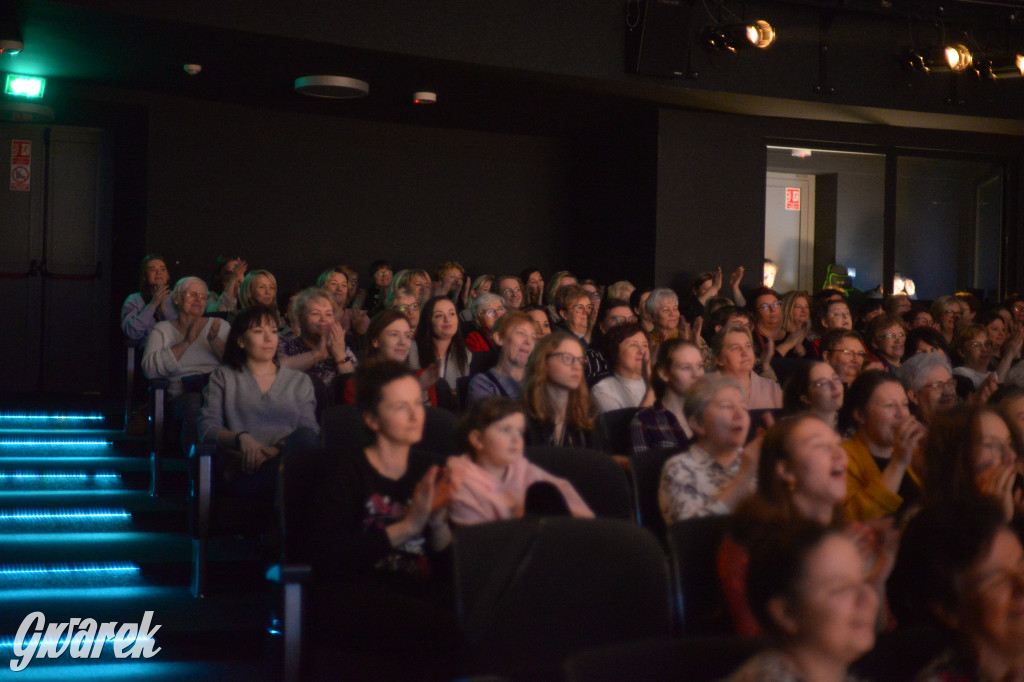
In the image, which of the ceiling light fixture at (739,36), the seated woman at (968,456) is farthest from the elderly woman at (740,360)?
the ceiling light fixture at (739,36)

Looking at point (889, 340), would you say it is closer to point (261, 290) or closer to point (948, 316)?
point (948, 316)

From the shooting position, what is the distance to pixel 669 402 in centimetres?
373

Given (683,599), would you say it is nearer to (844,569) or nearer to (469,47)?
(844,569)

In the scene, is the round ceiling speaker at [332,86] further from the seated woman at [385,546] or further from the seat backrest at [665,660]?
the seat backrest at [665,660]

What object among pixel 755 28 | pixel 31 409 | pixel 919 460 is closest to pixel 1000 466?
pixel 919 460

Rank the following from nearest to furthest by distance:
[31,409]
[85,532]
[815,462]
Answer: [815,462], [85,532], [31,409]

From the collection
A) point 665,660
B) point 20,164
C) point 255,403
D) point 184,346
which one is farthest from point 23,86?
point 665,660

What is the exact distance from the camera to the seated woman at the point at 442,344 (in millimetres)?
4652

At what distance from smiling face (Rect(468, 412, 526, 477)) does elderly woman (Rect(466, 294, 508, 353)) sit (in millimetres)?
2473

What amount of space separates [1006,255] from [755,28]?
3920 millimetres

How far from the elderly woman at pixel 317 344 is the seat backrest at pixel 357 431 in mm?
1138

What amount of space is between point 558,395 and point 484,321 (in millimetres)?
1715

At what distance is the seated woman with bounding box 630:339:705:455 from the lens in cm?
347

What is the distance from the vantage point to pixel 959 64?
721cm
